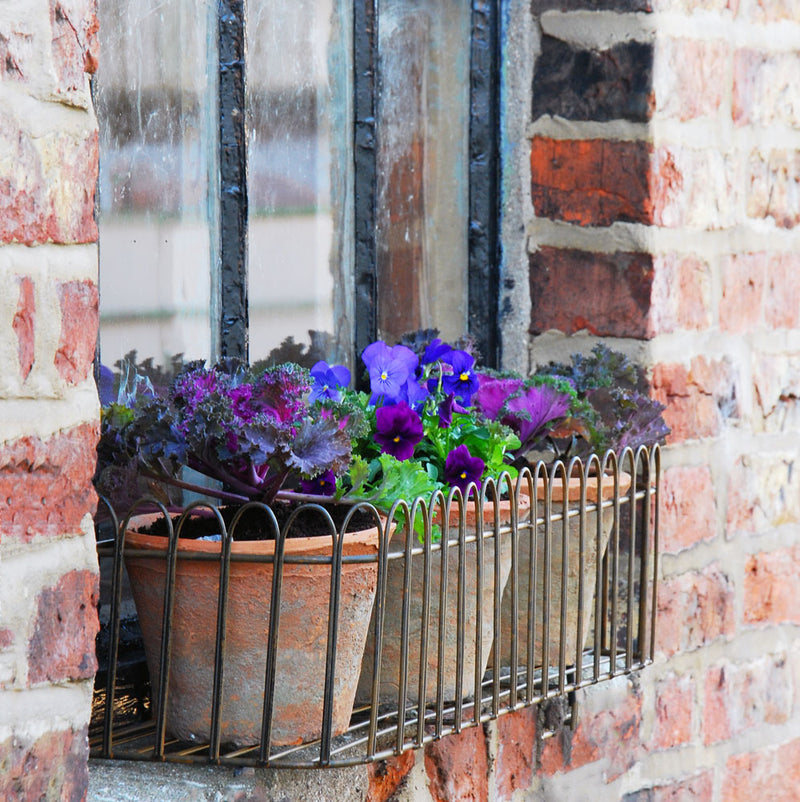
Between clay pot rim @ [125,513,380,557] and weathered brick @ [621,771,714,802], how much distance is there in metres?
0.83

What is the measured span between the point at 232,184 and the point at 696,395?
77cm

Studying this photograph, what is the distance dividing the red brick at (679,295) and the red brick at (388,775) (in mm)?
700

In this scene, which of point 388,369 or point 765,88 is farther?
point 765,88

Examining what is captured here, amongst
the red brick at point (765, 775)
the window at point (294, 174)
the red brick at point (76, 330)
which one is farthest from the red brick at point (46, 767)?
the red brick at point (765, 775)

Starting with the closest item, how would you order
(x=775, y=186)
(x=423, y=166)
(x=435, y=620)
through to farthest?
(x=435, y=620)
(x=423, y=166)
(x=775, y=186)

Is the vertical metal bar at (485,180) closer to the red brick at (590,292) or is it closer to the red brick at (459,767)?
the red brick at (590,292)

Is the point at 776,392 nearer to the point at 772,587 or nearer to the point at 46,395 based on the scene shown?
the point at 772,587

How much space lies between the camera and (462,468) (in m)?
1.33

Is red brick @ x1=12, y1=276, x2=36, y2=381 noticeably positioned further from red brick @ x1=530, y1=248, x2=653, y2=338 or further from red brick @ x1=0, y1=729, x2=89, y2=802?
red brick @ x1=530, y1=248, x2=653, y2=338

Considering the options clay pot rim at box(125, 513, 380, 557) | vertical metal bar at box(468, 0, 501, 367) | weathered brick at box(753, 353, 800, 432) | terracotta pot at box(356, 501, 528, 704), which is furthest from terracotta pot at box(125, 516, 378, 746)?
weathered brick at box(753, 353, 800, 432)

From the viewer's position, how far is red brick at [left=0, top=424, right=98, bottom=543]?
860 millimetres

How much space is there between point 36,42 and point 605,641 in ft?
3.77

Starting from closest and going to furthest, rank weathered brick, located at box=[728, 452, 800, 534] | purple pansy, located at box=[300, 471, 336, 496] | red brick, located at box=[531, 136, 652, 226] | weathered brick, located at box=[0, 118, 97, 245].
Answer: weathered brick, located at box=[0, 118, 97, 245], purple pansy, located at box=[300, 471, 336, 496], red brick, located at box=[531, 136, 652, 226], weathered brick, located at box=[728, 452, 800, 534]

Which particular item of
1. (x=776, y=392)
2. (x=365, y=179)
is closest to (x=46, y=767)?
(x=365, y=179)
